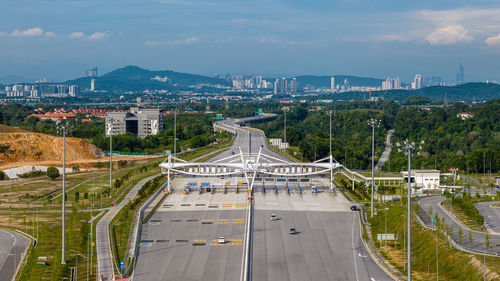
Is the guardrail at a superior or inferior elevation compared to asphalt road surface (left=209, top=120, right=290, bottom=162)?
inferior

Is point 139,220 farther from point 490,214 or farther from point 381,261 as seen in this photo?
point 490,214

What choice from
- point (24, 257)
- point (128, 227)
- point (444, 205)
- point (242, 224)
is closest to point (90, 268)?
point (24, 257)

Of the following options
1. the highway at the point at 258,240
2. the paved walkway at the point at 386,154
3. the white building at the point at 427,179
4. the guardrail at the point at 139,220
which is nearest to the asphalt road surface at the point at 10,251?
the guardrail at the point at 139,220

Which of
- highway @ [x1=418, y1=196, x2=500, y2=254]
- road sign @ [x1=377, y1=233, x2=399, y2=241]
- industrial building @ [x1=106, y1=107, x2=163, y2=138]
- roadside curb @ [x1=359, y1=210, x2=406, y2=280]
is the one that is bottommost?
roadside curb @ [x1=359, y1=210, x2=406, y2=280]

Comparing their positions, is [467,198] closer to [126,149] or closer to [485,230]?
[485,230]

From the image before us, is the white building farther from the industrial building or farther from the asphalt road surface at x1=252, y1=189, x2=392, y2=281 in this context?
the industrial building

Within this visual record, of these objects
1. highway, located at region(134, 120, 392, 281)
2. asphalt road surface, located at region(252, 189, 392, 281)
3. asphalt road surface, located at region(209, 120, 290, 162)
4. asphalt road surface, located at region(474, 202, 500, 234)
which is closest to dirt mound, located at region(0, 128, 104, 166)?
asphalt road surface, located at region(209, 120, 290, 162)

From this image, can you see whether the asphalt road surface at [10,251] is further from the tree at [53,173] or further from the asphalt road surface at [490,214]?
the asphalt road surface at [490,214]

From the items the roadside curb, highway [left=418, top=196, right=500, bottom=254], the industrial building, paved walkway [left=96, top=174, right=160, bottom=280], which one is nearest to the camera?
the roadside curb
